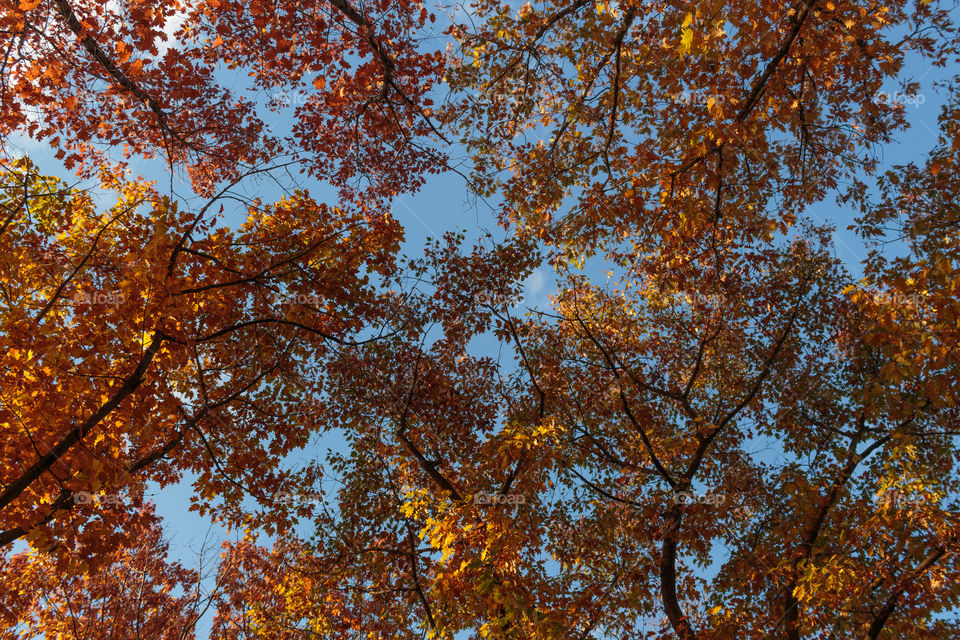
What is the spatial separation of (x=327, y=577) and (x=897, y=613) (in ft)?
32.3

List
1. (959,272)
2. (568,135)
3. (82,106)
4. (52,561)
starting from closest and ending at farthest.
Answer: (959,272), (568,135), (82,106), (52,561)

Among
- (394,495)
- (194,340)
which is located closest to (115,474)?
(194,340)

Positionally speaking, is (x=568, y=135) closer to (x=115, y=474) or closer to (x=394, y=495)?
(x=394, y=495)

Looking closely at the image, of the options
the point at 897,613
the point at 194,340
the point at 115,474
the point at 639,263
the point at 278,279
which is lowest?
the point at 897,613

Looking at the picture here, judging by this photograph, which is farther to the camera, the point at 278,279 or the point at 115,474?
the point at 278,279

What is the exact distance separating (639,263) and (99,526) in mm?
10628

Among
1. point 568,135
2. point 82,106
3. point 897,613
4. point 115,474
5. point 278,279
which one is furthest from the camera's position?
point 82,106

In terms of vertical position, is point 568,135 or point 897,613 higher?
point 568,135

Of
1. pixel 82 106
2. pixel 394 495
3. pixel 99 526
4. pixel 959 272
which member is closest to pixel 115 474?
pixel 99 526

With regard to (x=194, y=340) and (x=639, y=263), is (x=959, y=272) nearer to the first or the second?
(x=639, y=263)

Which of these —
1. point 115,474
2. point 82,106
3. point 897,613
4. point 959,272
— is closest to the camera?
point 959,272

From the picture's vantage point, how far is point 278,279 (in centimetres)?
876

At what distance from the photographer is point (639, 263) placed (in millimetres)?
11562

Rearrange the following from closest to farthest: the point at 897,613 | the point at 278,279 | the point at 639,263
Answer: the point at 897,613 < the point at 278,279 < the point at 639,263
